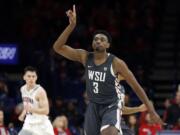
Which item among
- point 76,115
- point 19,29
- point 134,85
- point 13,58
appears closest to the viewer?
point 134,85

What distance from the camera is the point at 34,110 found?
938 cm

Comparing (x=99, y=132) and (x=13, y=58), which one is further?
(x=13, y=58)

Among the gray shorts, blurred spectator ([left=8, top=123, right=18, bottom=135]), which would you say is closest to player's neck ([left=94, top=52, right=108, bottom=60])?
the gray shorts

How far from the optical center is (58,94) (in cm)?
1477

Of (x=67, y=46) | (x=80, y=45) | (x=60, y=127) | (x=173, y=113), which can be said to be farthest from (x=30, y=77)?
(x=80, y=45)

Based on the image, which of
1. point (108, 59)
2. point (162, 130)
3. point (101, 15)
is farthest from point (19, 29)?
point (108, 59)

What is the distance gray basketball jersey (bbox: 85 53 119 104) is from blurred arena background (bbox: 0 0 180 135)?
5309 mm

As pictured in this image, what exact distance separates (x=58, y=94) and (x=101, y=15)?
131 inches

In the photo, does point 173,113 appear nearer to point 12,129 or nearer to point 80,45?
point 12,129

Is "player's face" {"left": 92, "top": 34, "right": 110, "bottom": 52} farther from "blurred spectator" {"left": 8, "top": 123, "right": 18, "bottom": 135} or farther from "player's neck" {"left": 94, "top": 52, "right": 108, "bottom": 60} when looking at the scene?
"blurred spectator" {"left": 8, "top": 123, "right": 18, "bottom": 135}

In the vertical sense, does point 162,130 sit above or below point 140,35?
below

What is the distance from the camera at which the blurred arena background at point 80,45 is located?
14586mm

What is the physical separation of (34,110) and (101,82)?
1.94m

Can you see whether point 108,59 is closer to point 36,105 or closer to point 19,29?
point 36,105
